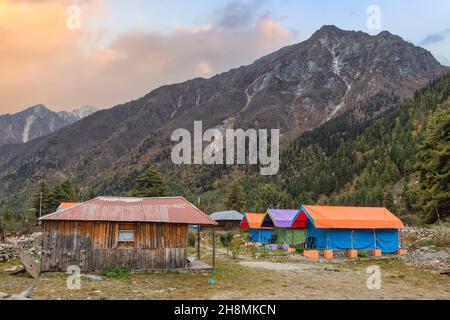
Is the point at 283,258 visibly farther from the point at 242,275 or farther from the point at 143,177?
the point at 143,177

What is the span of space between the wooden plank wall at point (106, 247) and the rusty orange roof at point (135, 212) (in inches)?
16.7

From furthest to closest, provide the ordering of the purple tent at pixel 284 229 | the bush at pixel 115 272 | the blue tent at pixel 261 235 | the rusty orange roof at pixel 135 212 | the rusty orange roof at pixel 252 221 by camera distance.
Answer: the rusty orange roof at pixel 252 221 < the blue tent at pixel 261 235 < the purple tent at pixel 284 229 < the rusty orange roof at pixel 135 212 < the bush at pixel 115 272

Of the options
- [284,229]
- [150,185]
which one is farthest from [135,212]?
[150,185]

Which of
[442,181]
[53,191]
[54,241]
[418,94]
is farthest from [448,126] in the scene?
[418,94]

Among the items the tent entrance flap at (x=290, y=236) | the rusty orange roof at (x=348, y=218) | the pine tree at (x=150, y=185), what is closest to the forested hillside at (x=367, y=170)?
the rusty orange roof at (x=348, y=218)

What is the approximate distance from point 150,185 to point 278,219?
4180 centimetres

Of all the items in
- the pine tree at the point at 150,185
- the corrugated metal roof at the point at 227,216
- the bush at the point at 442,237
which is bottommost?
the corrugated metal roof at the point at 227,216

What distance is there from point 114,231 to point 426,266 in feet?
63.4

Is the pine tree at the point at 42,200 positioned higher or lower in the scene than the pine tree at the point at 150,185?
lower

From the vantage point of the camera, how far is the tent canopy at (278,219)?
45906 mm

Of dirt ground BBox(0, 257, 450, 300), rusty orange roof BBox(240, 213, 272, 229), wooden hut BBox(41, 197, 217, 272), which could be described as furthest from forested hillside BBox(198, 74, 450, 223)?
wooden hut BBox(41, 197, 217, 272)

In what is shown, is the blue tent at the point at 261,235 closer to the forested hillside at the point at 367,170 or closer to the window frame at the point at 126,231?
the forested hillside at the point at 367,170

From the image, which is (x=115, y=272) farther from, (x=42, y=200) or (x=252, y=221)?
(x=42, y=200)

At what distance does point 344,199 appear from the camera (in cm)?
10275
